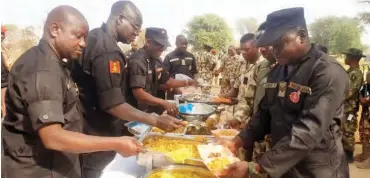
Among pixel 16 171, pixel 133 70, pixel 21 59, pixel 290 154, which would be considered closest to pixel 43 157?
pixel 16 171

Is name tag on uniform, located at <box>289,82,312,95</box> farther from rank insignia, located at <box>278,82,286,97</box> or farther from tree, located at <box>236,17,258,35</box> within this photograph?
tree, located at <box>236,17,258,35</box>

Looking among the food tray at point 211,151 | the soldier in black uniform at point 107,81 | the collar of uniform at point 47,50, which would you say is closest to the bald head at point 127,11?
the soldier in black uniform at point 107,81

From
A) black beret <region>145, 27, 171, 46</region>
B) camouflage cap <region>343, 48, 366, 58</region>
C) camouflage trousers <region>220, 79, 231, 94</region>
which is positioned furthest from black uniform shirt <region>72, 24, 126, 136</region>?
camouflage trousers <region>220, 79, 231, 94</region>

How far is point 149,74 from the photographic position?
4.04 metres

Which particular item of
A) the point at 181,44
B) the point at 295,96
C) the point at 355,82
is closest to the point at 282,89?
the point at 295,96

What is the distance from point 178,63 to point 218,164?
5572mm

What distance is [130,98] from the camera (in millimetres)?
3609

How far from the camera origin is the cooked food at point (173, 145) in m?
1.95

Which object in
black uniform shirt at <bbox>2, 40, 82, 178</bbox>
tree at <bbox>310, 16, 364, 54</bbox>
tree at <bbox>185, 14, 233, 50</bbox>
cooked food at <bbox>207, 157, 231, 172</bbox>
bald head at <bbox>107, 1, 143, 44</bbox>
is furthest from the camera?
tree at <bbox>185, 14, 233, 50</bbox>

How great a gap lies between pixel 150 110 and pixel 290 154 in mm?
3038

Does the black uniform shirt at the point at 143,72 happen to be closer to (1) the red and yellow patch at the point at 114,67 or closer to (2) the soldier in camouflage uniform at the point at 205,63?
(1) the red and yellow patch at the point at 114,67

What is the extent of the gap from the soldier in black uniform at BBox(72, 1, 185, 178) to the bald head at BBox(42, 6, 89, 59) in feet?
2.02

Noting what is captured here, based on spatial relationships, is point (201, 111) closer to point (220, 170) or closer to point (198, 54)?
point (220, 170)

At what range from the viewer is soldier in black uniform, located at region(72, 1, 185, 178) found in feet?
7.65
